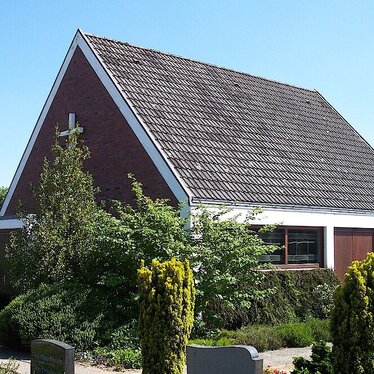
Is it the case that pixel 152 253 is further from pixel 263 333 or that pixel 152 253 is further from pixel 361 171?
pixel 361 171

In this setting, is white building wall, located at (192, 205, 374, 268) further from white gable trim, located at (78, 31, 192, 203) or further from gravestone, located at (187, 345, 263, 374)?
gravestone, located at (187, 345, 263, 374)

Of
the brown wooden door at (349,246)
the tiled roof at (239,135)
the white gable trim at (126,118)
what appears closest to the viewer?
the white gable trim at (126,118)

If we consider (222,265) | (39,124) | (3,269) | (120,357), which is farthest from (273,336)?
(39,124)

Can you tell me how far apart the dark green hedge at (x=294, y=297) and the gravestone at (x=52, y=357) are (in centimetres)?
778

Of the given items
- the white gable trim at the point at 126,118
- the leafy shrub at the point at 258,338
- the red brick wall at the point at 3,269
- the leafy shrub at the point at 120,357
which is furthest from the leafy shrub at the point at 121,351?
the red brick wall at the point at 3,269

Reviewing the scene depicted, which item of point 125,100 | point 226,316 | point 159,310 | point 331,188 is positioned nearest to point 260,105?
point 331,188

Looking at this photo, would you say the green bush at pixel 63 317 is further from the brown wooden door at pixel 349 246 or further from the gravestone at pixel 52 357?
the brown wooden door at pixel 349 246

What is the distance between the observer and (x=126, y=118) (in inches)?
733

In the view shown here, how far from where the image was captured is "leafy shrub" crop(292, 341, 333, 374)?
9.72 meters

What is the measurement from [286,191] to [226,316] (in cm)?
510

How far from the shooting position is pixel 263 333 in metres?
14.6

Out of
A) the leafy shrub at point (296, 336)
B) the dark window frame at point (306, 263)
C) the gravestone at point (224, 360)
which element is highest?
Result: the dark window frame at point (306, 263)

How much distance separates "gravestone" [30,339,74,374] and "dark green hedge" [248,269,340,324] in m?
7.78

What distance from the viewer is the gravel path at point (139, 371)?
12045 millimetres
